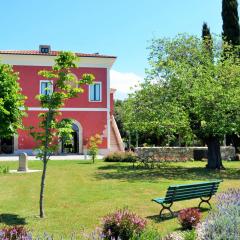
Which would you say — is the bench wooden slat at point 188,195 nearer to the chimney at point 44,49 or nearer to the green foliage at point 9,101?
the green foliage at point 9,101

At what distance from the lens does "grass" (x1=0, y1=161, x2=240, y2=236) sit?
1049 cm

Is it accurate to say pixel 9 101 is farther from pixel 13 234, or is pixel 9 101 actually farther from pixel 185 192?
pixel 13 234

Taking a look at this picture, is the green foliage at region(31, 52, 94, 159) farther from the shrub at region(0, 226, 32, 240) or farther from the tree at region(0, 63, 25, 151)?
the tree at region(0, 63, 25, 151)

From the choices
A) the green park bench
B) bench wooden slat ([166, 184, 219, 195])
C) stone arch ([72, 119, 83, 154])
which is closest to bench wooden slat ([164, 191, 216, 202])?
the green park bench

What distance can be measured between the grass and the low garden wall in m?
10.7

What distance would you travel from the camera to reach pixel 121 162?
1227 inches

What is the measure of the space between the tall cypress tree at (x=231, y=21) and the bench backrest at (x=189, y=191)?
25558 mm

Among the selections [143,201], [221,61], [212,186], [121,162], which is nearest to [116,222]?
[212,186]

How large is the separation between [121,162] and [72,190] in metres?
15.4

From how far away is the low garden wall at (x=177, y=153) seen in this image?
108ft

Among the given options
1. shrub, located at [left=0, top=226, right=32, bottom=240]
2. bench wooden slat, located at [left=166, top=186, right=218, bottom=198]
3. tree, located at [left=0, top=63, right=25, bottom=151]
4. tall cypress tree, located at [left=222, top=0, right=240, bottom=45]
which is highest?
tall cypress tree, located at [left=222, top=0, right=240, bottom=45]

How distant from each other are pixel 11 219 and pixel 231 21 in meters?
29.4

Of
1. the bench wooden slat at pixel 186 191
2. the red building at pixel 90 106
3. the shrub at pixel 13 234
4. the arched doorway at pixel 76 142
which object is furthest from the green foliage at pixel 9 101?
the shrub at pixel 13 234

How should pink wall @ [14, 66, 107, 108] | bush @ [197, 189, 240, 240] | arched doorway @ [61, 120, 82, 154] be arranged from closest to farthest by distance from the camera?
bush @ [197, 189, 240, 240] → pink wall @ [14, 66, 107, 108] → arched doorway @ [61, 120, 82, 154]
